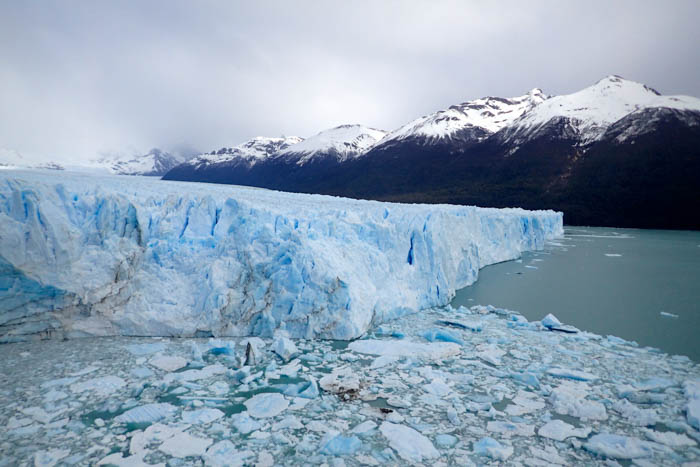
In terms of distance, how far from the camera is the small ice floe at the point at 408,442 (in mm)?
2568

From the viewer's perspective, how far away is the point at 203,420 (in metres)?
2.90

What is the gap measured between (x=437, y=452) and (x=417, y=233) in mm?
4763

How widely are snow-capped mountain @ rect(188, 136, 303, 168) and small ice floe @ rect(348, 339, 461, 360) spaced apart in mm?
86025

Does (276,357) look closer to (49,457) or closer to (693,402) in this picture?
(49,457)

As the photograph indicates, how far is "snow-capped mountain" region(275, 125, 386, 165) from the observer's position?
76.9 m

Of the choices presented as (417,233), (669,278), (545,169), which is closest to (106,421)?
(417,233)

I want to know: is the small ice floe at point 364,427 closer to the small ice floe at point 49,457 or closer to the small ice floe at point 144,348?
the small ice floe at point 49,457

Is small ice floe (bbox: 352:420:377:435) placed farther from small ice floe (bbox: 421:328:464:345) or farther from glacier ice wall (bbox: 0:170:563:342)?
small ice floe (bbox: 421:328:464:345)

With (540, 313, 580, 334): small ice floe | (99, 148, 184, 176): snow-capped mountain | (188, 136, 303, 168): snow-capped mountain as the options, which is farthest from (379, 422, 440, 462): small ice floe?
(99, 148, 184, 176): snow-capped mountain

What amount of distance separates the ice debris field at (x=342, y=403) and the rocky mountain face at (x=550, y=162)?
36.9 meters

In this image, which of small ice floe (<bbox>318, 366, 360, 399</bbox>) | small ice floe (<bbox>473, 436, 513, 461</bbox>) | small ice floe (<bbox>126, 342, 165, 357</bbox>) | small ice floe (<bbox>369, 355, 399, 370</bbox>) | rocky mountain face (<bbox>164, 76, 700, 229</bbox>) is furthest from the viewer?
rocky mountain face (<bbox>164, 76, 700, 229</bbox>)

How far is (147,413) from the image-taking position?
116 inches

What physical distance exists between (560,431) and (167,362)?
152 inches

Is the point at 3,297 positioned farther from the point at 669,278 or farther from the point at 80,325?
the point at 669,278
